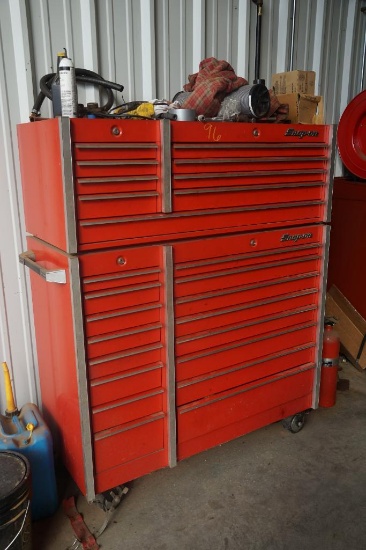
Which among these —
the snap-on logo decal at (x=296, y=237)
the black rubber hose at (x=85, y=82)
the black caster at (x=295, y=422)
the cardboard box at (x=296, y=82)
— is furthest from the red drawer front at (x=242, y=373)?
the cardboard box at (x=296, y=82)

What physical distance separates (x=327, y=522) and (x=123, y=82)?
210 centimetres

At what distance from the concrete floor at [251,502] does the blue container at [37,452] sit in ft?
0.25

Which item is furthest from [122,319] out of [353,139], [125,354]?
[353,139]

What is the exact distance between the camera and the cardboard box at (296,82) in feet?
7.54

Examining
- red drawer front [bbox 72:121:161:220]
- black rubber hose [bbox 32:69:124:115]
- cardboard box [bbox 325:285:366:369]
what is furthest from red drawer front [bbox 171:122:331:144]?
cardboard box [bbox 325:285:366:369]

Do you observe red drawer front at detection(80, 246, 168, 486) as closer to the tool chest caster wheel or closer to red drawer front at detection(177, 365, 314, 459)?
red drawer front at detection(177, 365, 314, 459)

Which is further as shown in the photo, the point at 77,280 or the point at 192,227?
the point at 192,227

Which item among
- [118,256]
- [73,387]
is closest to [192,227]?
[118,256]

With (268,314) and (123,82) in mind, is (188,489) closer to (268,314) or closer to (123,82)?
(268,314)

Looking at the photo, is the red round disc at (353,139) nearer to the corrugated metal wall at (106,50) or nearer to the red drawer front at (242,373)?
the corrugated metal wall at (106,50)

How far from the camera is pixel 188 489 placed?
1944mm

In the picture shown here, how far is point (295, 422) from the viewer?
230cm

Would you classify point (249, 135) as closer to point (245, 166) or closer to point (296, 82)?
point (245, 166)

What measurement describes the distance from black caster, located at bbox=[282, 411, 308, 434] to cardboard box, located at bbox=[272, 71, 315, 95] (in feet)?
5.51
